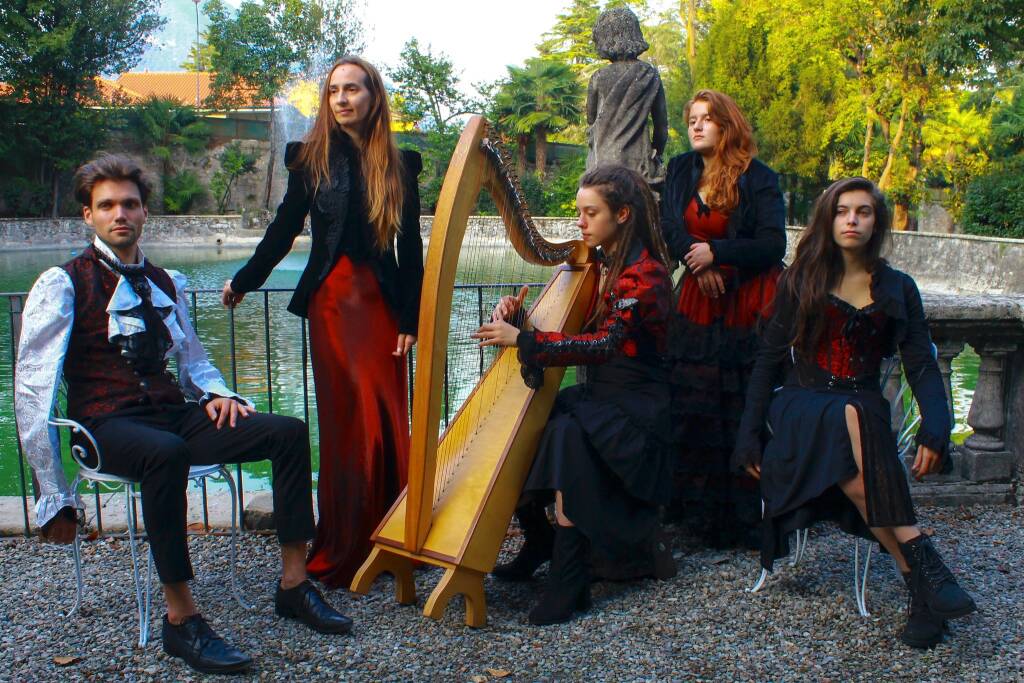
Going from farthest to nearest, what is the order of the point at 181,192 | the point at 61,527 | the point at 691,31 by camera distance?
the point at 691,31
the point at 181,192
the point at 61,527

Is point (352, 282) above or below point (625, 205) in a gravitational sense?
below

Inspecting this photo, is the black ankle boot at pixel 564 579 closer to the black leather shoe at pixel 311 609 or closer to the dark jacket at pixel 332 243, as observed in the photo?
the black leather shoe at pixel 311 609

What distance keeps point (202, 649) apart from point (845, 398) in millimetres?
2048

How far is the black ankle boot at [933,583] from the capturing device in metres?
2.65

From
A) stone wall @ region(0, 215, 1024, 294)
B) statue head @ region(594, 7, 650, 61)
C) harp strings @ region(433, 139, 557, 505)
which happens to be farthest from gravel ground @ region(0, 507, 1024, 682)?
stone wall @ region(0, 215, 1024, 294)

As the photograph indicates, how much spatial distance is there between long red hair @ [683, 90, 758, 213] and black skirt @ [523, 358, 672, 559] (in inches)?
28.8

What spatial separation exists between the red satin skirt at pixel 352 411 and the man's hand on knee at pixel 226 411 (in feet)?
0.90

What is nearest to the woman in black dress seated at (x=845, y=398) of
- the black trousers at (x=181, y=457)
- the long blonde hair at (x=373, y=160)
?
the long blonde hair at (x=373, y=160)

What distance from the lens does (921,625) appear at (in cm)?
273

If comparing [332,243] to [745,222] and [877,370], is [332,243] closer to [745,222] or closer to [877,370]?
[745,222]

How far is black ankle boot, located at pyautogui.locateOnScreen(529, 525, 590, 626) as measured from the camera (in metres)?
2.90

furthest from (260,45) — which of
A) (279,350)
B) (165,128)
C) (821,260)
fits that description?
(821,260)

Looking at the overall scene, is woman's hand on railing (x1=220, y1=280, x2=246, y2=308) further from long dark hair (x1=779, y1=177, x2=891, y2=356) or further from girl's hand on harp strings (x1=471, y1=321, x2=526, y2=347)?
long dark hair (x1=779, y1=177, x2=891, y2=356)

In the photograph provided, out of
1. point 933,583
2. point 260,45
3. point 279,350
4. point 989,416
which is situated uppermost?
point 260,45
